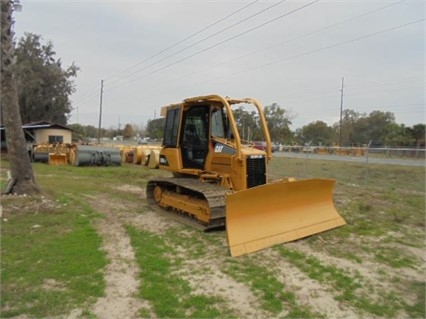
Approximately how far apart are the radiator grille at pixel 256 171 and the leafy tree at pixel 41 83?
38209 mm

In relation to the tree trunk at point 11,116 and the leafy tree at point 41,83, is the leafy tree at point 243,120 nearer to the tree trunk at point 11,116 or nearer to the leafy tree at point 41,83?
the tree trunk at point 11,116

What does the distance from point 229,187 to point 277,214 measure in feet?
4.60

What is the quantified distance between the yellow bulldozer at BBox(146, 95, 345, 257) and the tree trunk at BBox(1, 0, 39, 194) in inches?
136

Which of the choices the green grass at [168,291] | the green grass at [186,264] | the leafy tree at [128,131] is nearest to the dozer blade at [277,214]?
the green grass at [186,264]

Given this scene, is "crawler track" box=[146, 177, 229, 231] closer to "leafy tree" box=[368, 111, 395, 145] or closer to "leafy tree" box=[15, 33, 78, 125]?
"leafy tree" box=[15, 33, 78, 125]

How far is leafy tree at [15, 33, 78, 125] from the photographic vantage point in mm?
40531

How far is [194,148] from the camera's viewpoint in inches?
361

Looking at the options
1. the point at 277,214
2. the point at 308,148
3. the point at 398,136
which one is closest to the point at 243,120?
the point at 308,148

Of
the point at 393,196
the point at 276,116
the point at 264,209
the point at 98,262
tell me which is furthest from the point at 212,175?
the point at 276,116

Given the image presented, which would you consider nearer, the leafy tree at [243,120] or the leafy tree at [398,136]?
the leafy tree at [243,120]

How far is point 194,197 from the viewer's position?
8.46 meters

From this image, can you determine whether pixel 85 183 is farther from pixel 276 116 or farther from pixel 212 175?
pixel 276 116

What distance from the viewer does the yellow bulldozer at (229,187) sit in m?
6.59

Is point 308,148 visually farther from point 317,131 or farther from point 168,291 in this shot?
point 317,131
